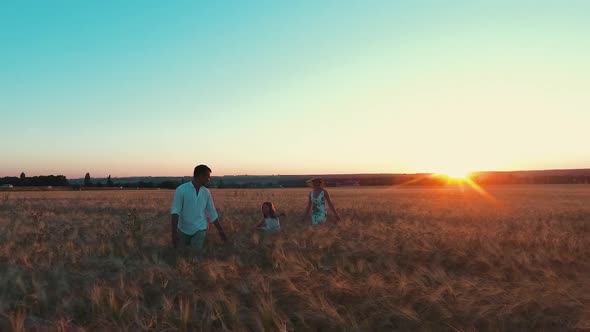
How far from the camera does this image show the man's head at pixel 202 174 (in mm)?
7449

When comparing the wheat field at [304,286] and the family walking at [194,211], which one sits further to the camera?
the family walking at [194,211]

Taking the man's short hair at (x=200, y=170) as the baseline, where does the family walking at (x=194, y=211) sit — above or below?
below

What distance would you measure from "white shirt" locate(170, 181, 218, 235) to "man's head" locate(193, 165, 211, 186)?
232 mm

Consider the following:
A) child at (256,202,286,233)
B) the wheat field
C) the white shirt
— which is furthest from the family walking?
child at (256,202,286,233)

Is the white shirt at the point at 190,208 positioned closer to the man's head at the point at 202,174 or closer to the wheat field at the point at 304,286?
the man's head at the point at 202,174

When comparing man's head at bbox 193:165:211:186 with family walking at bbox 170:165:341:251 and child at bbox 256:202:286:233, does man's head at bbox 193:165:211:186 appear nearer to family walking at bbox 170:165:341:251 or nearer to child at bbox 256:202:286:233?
family walking at bbox 170:165:341:251

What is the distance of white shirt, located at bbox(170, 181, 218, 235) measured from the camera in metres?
7.60

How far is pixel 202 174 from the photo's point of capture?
24.4 feet

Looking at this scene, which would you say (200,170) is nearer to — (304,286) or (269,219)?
(269,219)

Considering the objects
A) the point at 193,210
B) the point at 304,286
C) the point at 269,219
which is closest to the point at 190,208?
the point at 193,210

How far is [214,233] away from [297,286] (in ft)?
16.6

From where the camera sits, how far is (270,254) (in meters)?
6.75

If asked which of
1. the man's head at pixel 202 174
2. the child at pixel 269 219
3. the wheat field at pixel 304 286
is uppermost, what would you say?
the man's head at pixel 202 174

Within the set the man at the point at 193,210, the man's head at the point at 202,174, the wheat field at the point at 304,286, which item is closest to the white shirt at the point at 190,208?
the man at the point at 193,210
